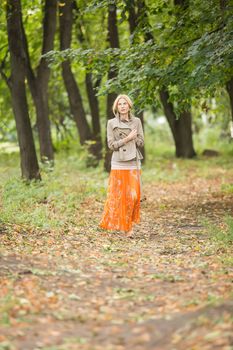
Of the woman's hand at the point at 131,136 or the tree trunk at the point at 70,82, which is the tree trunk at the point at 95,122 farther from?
the woman's hand at the point at 131,136

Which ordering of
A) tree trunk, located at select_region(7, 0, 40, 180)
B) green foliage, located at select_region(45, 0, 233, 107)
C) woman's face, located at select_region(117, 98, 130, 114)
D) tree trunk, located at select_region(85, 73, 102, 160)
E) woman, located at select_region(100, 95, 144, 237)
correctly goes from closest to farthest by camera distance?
1. woman's face, located at select_region(117, 98, 130, 114)
2. woman, located at select_region(100, 95, 144, 237)
3. green foliage, located at select_region(45, 0, 233, 107)
4. tree trunk, located at select_region(7, 0, 40, 180)
5. tree trunk, located at select_region(85, 73, 102, 160)

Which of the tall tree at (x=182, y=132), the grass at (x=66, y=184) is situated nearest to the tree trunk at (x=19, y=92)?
the grass at (x=66, y=184)

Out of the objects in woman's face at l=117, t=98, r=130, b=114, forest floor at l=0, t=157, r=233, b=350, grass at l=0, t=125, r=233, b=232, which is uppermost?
woman's face at l=117, t=98, r=130, b=114

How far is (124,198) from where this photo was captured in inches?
404

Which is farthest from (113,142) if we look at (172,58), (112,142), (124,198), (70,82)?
(70,82)

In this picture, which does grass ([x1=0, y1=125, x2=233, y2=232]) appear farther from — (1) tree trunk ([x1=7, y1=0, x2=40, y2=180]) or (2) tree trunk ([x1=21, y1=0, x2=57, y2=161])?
(2) tree trunk ([x1=21, y1=0, x2=57, y2=161])

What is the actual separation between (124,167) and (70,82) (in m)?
12.0

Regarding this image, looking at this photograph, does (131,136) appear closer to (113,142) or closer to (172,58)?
(113,142)

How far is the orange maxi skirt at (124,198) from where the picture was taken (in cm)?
1023

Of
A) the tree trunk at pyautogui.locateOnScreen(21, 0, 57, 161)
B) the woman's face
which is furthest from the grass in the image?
the woman's face

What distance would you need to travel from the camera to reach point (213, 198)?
597 inches

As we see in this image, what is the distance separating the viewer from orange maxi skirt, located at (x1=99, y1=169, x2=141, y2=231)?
33.6ft

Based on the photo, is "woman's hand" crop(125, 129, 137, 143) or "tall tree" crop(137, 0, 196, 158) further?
"tall tree" crop(137, 0, 196, 158)

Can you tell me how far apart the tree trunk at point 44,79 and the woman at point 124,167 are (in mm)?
7482
